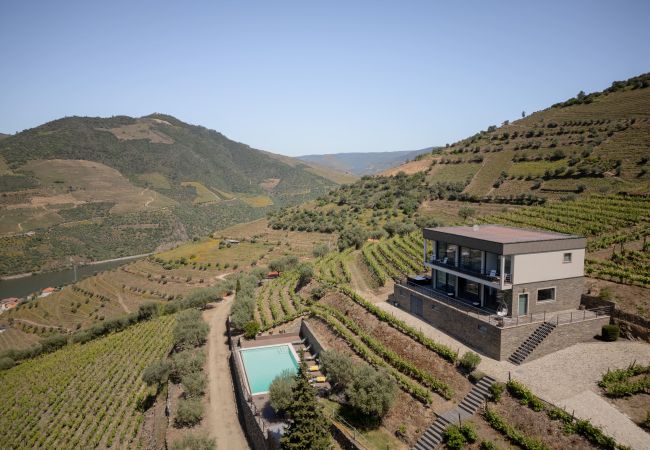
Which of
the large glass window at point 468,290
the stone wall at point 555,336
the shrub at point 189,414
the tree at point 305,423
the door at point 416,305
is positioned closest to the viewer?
the tree at point 305,423

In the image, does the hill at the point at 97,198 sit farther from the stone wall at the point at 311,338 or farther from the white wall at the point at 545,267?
the white wall at the point at 545,267

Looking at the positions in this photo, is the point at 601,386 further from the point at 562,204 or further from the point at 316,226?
the point at 316,226

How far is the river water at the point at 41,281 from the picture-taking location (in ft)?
281

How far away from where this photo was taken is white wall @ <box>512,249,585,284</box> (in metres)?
21.2

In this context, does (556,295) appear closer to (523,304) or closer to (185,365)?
(523,304)

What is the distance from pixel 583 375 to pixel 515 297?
15.2 ft

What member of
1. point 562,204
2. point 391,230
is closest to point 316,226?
point 391,230

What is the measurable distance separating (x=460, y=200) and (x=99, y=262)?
8882cm

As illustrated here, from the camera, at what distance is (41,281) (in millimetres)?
92062

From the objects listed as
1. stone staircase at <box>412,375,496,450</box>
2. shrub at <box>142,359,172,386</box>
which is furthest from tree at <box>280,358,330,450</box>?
shrub at <box>142,359,172,386</box>

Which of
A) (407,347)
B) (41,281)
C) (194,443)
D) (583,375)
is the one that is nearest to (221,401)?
(194,443)

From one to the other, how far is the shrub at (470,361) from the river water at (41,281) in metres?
83.8

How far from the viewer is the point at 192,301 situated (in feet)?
149

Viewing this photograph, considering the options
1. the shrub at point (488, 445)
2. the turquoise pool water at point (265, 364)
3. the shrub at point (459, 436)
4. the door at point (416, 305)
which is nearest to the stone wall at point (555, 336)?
the shrub at point (459, 436)
